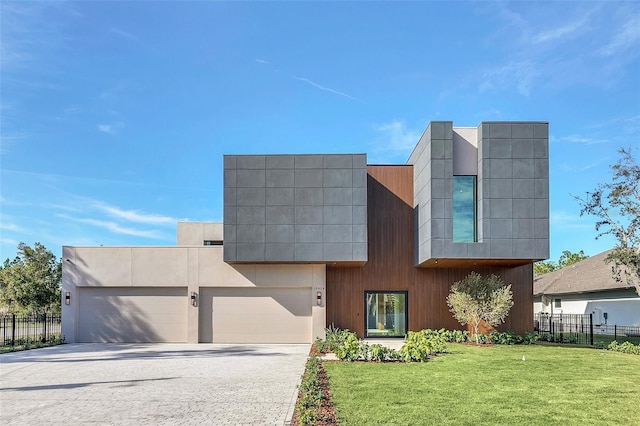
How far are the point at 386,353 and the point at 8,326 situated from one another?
90.3ft

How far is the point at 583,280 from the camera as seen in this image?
110 feet

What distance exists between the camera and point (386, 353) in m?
15.0

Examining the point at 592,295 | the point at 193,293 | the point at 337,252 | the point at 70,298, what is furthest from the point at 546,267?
the point at 70,298

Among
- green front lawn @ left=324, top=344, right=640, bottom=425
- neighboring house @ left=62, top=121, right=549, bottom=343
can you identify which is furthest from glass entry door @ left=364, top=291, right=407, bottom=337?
green front lawn @ left=324, top=344, right=640, bottom=425

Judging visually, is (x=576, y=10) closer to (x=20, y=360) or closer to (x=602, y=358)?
(x=602, y=358)

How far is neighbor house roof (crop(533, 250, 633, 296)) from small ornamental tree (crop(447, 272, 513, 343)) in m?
11.9

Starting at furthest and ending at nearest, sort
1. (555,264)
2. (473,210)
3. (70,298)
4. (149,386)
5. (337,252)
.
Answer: (555,264)
(70,298)
(337,252)
(473,210)
(149,386)

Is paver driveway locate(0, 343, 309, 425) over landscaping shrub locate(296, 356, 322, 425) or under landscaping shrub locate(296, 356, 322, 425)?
under

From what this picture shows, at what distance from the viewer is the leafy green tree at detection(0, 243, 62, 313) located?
30.1 m

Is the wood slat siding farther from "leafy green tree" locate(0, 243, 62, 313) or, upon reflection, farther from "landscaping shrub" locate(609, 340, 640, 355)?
"leafy green tree" locate(0, 243, 62, 313)

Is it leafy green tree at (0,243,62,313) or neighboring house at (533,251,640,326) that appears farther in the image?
leafy green tree at (0,243,62,313)

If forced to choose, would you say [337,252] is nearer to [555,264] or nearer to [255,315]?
[255,315]

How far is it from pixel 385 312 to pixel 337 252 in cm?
454

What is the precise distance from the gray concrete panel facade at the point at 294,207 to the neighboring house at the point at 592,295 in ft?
51.0
